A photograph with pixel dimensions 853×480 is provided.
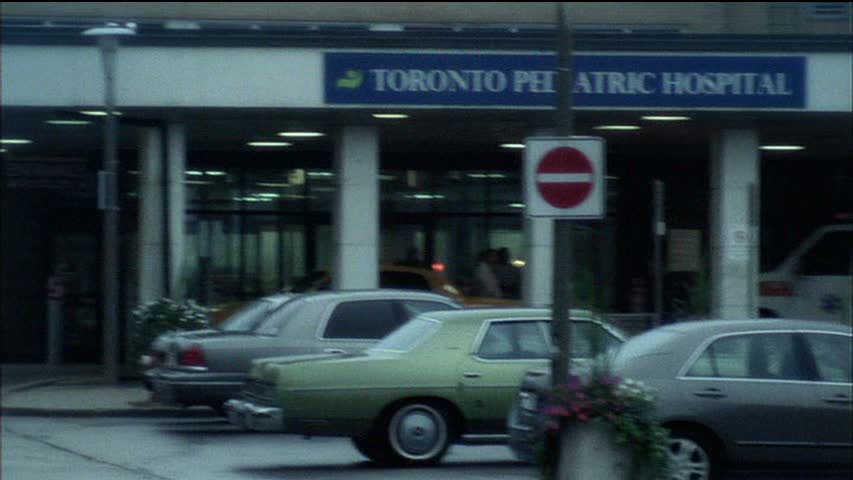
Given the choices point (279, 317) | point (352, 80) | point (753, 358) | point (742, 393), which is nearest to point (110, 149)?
point (352, 80)

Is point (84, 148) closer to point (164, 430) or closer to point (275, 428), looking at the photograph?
point (164, 430)

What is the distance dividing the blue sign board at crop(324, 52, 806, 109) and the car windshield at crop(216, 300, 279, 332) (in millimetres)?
5031

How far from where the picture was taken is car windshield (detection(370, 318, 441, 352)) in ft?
48.4

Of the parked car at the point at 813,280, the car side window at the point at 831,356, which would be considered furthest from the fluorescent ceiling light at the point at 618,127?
the car side window at the point at 831,356

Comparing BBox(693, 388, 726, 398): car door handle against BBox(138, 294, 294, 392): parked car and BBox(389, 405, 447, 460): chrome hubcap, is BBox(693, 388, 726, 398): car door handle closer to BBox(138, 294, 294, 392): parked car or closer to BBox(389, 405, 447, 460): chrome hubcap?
BBox(389, 405, 447, 460): chrome hubcap

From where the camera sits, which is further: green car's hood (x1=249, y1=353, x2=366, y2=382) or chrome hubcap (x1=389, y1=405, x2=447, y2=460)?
chrome hubcap (x1=389, y1=405, x2=447, y2=460)

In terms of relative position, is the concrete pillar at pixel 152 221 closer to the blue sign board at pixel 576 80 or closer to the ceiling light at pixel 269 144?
the blue sign board at pixel 576 80

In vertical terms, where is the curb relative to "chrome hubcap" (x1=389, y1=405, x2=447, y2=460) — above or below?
below

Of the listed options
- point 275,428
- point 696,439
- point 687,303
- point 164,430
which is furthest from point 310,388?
point 687,303

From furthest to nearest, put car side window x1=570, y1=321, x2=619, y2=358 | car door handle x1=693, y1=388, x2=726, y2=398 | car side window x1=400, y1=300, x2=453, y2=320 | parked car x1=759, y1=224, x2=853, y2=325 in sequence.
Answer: parked car x1=759, y1=224, x2=853, y2=325, car side window x1=400, y1=300, x2=453, y2=320, car door handle x1=693, y1=388, x2=726, y2=398, car side window x1=570, y1=321, x2=619, y2=358

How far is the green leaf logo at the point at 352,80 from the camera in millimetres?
23141

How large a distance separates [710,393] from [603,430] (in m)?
1.94

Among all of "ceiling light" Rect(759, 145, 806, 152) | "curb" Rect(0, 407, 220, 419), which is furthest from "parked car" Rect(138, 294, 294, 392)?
"ceiling light" Rect(759, 145, 806, 152)

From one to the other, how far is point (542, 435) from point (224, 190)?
2014 cm
